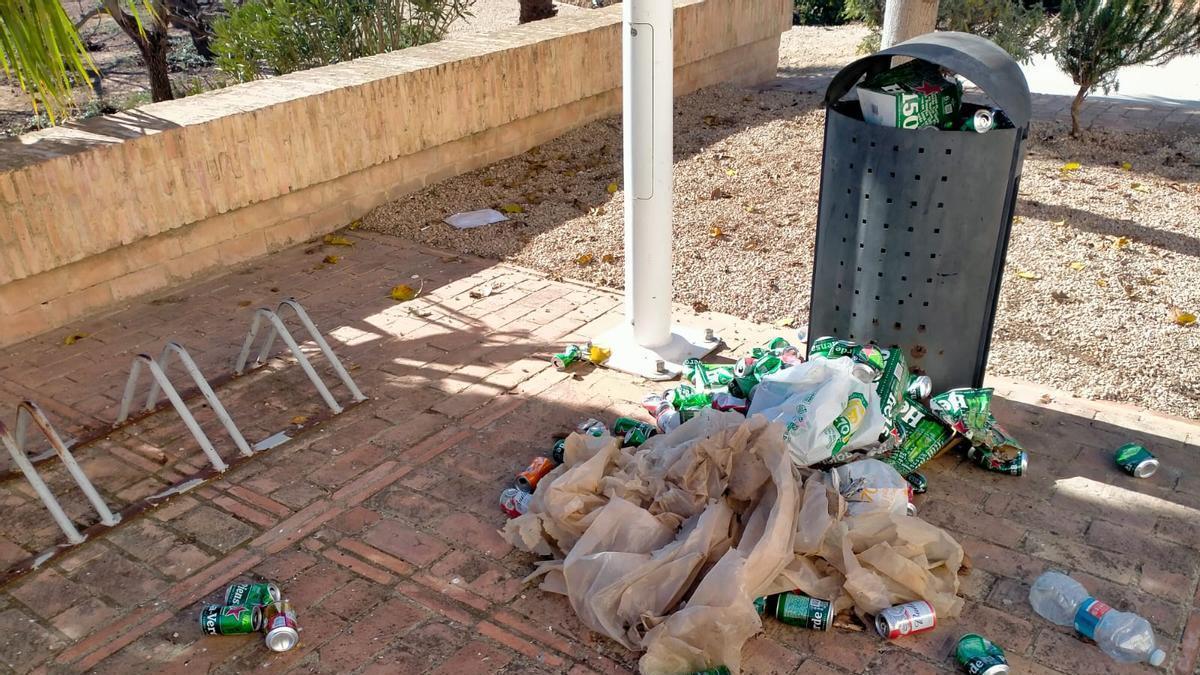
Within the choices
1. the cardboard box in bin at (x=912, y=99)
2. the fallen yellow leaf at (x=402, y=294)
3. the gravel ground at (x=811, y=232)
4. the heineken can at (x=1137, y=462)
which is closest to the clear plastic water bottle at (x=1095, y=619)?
the heineken can at (x=1137, y=462)

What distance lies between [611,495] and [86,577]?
77.3 inches

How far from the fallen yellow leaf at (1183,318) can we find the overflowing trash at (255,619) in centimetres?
473

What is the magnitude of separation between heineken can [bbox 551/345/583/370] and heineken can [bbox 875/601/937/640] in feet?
7.38

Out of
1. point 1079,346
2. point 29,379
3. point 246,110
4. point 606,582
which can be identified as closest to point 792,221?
point 1079,346

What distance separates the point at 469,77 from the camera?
767cm

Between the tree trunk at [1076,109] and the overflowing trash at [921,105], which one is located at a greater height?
the overflowing trash at [921,105]

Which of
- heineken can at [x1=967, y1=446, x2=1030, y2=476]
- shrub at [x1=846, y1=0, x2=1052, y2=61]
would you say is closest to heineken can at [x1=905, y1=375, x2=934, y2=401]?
heineken can at [x1=967, y1=446, x2=1030, y2=476]

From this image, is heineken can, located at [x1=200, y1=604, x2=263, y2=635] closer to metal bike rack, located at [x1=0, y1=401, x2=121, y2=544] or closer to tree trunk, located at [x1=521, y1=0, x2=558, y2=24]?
metal bike rack, located at [x1=0, y1=401, x2=121, y2=544]

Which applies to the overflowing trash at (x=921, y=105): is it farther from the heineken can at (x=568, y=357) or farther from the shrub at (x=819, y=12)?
the shrub at (x=819, y=12)

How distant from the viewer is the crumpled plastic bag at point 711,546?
3.12 metres

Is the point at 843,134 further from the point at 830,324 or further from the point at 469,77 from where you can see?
the point at 469,77

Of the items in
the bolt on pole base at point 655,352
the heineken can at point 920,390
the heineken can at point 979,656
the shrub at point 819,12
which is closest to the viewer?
the heineken can at point 979,656

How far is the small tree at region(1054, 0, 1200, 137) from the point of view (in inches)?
312

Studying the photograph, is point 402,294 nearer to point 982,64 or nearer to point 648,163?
point 648,163
